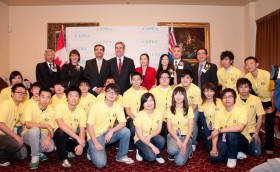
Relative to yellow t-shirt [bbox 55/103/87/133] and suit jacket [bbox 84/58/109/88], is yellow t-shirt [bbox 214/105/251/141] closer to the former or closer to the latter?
yellow t-shirt [bbox 55/103/87/133]

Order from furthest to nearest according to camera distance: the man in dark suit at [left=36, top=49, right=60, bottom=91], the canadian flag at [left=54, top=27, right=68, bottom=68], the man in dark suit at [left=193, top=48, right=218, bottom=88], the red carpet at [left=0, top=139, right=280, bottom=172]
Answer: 1. the canadian flag at [left=54, top=27, right=68, bottom=68]
2. the man in dark suit at [left=36, top=49, right=60, bottom=91]
3. the man in dark suit at [left=193, top=48, right=218, bottom=88]
4. the red carpet at [left=0, top=139, right=280, bottom=172]

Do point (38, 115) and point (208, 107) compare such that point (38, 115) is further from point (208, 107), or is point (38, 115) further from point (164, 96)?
point (208, 107)

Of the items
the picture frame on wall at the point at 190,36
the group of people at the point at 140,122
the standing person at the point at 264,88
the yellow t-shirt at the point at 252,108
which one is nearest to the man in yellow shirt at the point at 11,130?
the group of people at the point at 140,122

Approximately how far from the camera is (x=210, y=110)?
3732mm

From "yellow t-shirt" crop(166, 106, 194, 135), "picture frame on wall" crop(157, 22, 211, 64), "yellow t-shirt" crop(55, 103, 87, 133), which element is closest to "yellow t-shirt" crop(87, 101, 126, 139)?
"yellow t-shirt" crop(55, 103, 87, 133)

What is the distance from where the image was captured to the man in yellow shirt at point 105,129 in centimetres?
326

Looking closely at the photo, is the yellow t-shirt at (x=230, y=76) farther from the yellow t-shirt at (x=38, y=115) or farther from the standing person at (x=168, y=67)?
the yellow t-shirt at (x=38, y=115)

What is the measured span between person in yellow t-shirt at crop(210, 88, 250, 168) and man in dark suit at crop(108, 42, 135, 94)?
77.0 inches

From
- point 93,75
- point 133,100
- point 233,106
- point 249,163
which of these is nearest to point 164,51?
point 93,75

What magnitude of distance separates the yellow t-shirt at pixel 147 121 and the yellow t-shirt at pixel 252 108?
127 cm

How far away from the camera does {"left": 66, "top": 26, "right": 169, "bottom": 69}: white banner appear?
6824 mm

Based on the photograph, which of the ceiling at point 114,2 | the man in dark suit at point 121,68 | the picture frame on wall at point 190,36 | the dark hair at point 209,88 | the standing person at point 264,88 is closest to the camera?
the dark hair at point 209,88

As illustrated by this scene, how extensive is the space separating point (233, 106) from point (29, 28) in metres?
6.06

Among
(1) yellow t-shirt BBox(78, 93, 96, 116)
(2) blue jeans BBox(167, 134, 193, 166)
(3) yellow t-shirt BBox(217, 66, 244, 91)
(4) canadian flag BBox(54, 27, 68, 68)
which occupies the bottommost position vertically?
(2) blue jeans BBox(167, 134, 193, 166)
